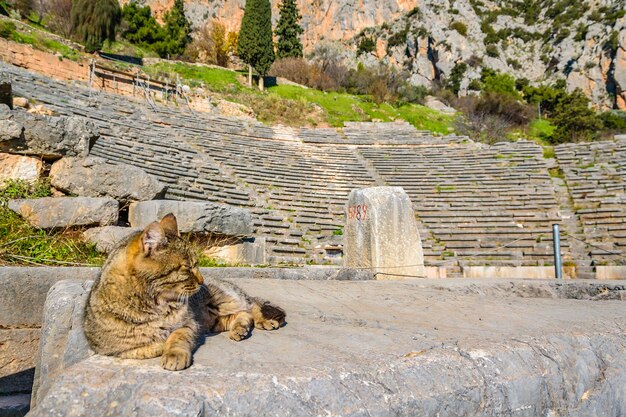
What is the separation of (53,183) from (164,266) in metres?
3.53

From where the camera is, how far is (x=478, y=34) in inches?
2128

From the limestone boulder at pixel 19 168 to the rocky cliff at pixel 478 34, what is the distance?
158 ft

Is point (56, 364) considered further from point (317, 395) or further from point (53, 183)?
point (53, 183)

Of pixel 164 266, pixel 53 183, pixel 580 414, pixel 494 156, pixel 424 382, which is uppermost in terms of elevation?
pixel 494 156

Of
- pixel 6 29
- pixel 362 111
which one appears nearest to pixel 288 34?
pixel 362 111

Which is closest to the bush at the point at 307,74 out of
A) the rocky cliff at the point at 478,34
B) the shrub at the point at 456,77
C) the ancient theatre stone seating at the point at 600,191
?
the shrub at the point at 456,77

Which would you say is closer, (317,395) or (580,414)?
(317,395)

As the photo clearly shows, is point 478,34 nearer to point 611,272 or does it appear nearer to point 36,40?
point 36,40

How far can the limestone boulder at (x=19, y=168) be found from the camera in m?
4.38

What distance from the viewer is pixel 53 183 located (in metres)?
4.55

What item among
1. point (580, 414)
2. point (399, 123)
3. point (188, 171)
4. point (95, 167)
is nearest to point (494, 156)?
point (399, 123)

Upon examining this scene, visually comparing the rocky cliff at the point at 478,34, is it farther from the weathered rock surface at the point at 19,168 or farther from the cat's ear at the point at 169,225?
the cat's ear at the point at 169,225

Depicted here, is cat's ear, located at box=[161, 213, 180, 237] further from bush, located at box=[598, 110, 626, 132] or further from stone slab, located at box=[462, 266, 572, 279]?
bush, located at box=[598, 110, 626, 132]

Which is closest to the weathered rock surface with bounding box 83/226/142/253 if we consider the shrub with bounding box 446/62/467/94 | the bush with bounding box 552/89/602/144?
the bush with bounding box 552/89/602/144
